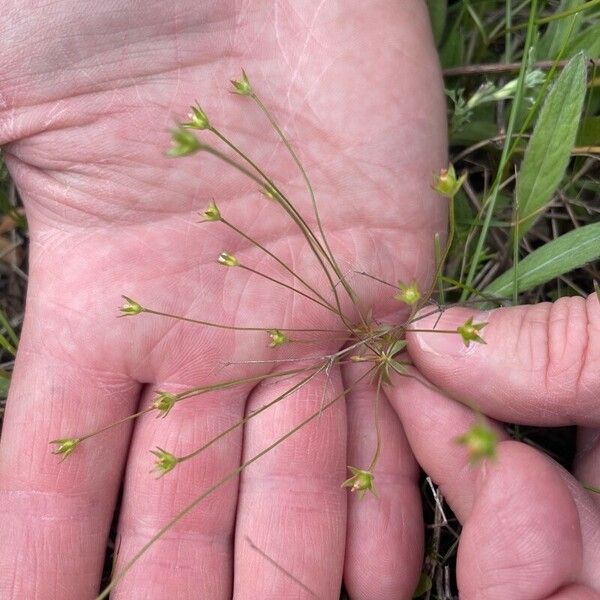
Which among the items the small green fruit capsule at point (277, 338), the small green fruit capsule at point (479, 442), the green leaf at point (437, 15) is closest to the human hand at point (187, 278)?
the small green fruit capsule at point (277, 338)

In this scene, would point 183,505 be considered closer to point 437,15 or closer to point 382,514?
point 382,514

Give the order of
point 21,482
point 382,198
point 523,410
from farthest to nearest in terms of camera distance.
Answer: point 382,198
point 21,482
point 523,410

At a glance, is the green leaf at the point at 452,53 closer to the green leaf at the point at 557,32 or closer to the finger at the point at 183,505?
the green leaf at the point at 557,32

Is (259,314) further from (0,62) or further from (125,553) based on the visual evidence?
(0,62)

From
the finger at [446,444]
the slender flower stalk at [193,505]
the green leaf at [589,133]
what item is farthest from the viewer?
the green leaf at [589,133]

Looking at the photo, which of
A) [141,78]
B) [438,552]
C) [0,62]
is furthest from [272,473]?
[0,62]

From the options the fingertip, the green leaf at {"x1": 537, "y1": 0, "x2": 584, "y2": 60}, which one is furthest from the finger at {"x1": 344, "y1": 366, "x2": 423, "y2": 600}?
the green leaf at {"x1": 537, "y1": 0, "x2": 584, "y2": 60}

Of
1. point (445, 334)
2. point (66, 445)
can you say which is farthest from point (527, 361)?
point (66, 445)
